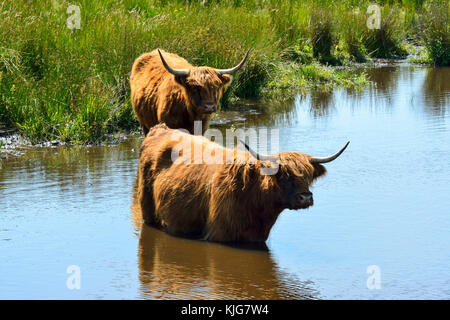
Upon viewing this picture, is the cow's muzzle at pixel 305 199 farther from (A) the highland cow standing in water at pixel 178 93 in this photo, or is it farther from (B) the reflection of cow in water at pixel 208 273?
(A) the highland cow standing in water at pixel 178 93

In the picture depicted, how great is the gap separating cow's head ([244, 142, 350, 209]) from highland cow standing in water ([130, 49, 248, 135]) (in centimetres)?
213

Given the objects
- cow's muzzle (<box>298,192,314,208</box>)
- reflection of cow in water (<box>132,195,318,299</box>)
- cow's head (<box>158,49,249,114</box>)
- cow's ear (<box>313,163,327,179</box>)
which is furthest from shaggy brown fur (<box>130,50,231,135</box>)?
cow's muzzle (<box>298,192,314,208</box>)

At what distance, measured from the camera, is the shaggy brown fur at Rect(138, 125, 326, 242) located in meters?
5.21

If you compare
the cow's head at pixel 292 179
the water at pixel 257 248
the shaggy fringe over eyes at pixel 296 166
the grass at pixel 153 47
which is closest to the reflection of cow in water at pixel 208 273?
the water at pixel 257 248

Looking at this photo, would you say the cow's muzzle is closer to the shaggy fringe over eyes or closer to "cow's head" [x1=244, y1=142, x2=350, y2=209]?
"cow's head" [x1=244, y1=142, x2=350, y2=209]

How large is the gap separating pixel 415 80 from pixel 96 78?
5411 millimetres

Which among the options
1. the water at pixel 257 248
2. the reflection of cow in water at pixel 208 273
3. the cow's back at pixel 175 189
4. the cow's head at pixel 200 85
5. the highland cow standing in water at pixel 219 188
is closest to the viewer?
the reflection of cow in water at pixel 208 273

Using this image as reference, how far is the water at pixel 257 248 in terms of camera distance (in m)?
4.76

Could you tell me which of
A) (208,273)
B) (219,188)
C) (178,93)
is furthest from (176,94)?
(208,273)

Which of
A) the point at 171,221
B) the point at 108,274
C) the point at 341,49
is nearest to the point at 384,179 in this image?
the point at 171,221

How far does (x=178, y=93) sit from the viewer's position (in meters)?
7.50

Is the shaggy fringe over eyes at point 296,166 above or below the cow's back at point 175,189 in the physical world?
above

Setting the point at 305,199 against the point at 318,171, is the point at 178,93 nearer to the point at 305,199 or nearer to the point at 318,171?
the point at 318,171

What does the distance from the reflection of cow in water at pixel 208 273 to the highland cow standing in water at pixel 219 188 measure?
13 cm
